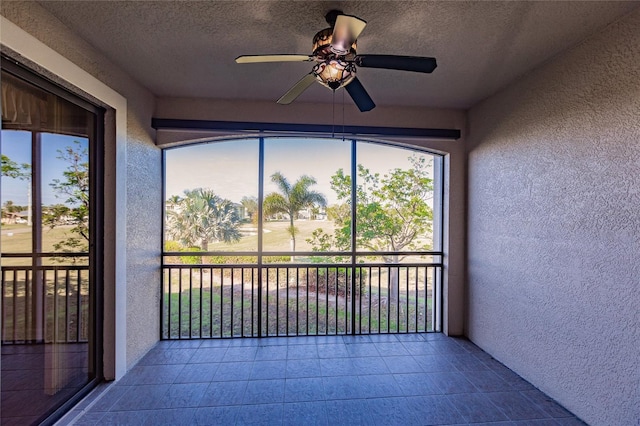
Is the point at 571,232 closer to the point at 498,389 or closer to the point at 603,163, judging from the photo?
the point at 603,163

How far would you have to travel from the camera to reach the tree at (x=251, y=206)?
3.36 m

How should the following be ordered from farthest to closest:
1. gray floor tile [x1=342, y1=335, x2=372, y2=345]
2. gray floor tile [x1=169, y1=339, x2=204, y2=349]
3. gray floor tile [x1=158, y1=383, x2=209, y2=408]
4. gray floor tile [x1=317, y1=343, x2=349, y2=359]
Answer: gray floor tile [x1=342, y1=335, x2=372, y2=345] → gray floor tile [x1=169, y1=339, x2=204, y2=349] → gray floor tile [x1=317, y1=343, x2=349, y2=359] → gray floor tile [x1=158, y1=383, x2=209, y2=408]

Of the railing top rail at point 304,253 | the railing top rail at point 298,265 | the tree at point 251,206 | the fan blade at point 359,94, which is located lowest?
the railing top rail at point 298,265

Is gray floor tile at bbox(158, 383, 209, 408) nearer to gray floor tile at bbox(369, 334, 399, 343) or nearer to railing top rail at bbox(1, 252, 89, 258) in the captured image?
railing top rail at bbox(1, 252, 89, 258)

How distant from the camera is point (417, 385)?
2.36m

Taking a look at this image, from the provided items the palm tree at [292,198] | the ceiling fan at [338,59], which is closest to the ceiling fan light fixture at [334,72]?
the ceiling fan at [338,59]

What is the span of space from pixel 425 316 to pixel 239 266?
235 cm

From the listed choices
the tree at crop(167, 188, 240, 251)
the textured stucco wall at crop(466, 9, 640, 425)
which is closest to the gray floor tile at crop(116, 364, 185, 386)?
the tree at crop(167, 188, 240, 251)

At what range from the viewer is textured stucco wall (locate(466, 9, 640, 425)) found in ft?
5.68

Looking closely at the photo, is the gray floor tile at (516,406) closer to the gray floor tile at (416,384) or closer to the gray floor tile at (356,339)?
the gray floor tile at (416,384)

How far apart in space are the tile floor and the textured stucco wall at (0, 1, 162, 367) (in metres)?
0.40

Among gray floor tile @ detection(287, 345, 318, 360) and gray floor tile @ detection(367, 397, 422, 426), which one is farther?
gray floor tile @ detection(287, 345, 318, 360)

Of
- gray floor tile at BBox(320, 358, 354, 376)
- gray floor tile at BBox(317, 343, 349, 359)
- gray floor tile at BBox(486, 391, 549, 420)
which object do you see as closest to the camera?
gray floor tile at BBox(486, 391, 549, 420)

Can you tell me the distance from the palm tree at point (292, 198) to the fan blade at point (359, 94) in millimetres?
1389
